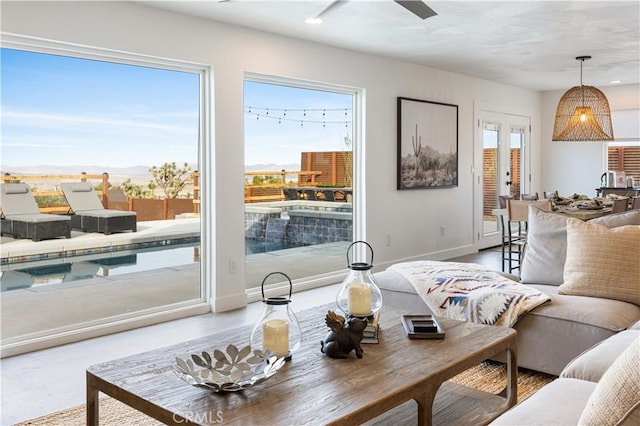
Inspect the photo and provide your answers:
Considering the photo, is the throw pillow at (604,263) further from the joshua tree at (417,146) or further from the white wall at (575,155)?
the white wall at (575,155)

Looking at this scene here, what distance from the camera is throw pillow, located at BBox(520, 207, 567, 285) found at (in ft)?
12.1

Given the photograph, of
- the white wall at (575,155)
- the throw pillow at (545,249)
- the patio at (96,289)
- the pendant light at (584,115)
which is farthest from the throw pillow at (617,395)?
the white wall at (575,155)

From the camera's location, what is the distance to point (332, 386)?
1.92 meters

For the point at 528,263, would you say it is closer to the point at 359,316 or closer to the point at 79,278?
the point at 359,316

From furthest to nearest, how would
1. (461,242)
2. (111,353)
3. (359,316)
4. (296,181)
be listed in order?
(461,242), (296,181), (111,353), (359,316)

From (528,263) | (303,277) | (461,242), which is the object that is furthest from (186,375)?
(461,242)

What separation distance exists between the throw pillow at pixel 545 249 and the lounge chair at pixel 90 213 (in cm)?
309

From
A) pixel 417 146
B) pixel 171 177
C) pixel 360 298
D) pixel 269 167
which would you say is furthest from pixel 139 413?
pixel 417 146

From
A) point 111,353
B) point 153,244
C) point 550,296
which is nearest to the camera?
point 550,296

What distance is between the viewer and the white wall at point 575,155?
8977 mm

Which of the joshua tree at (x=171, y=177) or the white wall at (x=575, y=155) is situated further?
the white wall at (x=575, y=155)

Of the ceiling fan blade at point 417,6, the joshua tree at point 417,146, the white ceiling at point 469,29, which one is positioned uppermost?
the white ceiling at point 469,29

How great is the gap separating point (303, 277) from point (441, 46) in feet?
9.31

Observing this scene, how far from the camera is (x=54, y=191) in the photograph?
4.11m
